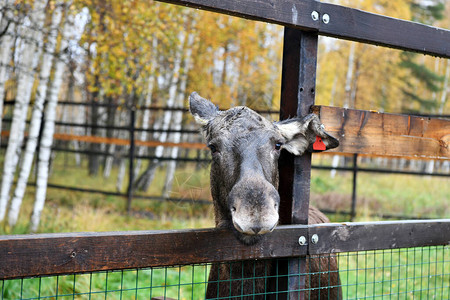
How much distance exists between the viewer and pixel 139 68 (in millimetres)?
12664

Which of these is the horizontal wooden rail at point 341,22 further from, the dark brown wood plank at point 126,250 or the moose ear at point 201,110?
the dark brown wood plank at point 126,250

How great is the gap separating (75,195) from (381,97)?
78.0 feet

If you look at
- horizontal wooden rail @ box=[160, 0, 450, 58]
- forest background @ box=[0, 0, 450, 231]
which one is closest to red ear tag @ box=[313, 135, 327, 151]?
horizontal wooden rail @ box=[160, 0, 450, 58]

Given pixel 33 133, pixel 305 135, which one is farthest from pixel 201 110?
pixel 33 133

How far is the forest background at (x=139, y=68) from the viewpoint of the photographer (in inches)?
348

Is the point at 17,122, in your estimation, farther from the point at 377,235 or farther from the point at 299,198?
the point at 377,235

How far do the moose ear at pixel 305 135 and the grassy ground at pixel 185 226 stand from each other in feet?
2.67

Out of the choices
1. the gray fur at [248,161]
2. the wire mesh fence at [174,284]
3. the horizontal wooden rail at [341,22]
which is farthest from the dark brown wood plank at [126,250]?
the horizontal wooden rail at [341,22]

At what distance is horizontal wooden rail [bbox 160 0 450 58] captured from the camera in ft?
8.16

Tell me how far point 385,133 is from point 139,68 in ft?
34.1

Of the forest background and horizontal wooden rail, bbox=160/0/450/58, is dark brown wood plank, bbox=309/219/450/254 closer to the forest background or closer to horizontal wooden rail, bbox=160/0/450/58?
horizontal wooden rail, bbox=160/0/450/58

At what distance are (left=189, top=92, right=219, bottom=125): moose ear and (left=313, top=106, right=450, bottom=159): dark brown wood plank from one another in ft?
2.76

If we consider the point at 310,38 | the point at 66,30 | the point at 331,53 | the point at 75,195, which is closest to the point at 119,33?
the point at 66,30

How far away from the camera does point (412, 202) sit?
15688mm
